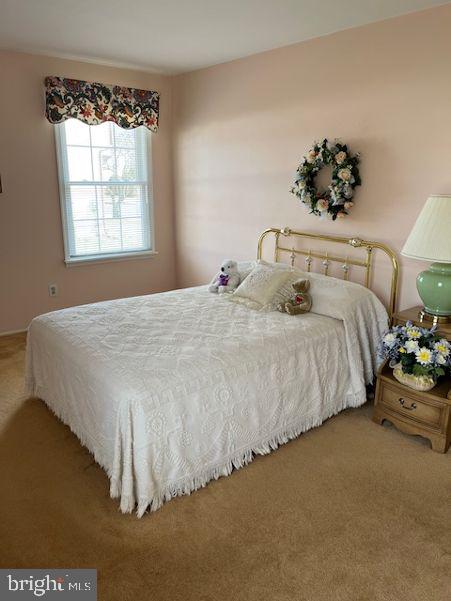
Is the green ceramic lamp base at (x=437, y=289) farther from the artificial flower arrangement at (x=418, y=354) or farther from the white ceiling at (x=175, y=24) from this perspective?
the white ceiling at (x=175, y=24)

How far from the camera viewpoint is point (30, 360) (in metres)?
3.04

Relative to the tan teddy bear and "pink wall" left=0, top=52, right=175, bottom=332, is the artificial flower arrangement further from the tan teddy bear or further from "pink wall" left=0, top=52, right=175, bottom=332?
"pink wall" left=0, top=52, right=175, bottom=332

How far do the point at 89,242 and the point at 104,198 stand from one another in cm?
48

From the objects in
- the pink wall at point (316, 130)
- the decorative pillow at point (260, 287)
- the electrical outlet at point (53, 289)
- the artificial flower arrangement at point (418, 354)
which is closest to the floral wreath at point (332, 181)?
the pink wall at point (316, 130)

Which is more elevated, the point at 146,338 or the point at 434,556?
the point at 146,338

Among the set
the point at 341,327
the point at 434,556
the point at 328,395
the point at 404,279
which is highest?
the point at 404,279

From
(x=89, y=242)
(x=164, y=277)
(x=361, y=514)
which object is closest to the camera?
(x=361, y=514)

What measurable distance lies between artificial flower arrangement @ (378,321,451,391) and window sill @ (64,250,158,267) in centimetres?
306

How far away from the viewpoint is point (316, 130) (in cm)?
356

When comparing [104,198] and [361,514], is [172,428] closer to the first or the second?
[361,514]

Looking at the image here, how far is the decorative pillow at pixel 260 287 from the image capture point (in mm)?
3199

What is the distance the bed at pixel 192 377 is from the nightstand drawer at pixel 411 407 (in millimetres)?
210

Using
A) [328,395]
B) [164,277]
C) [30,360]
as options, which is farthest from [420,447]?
[164,277]

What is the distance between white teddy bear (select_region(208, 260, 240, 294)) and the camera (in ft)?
11.7
